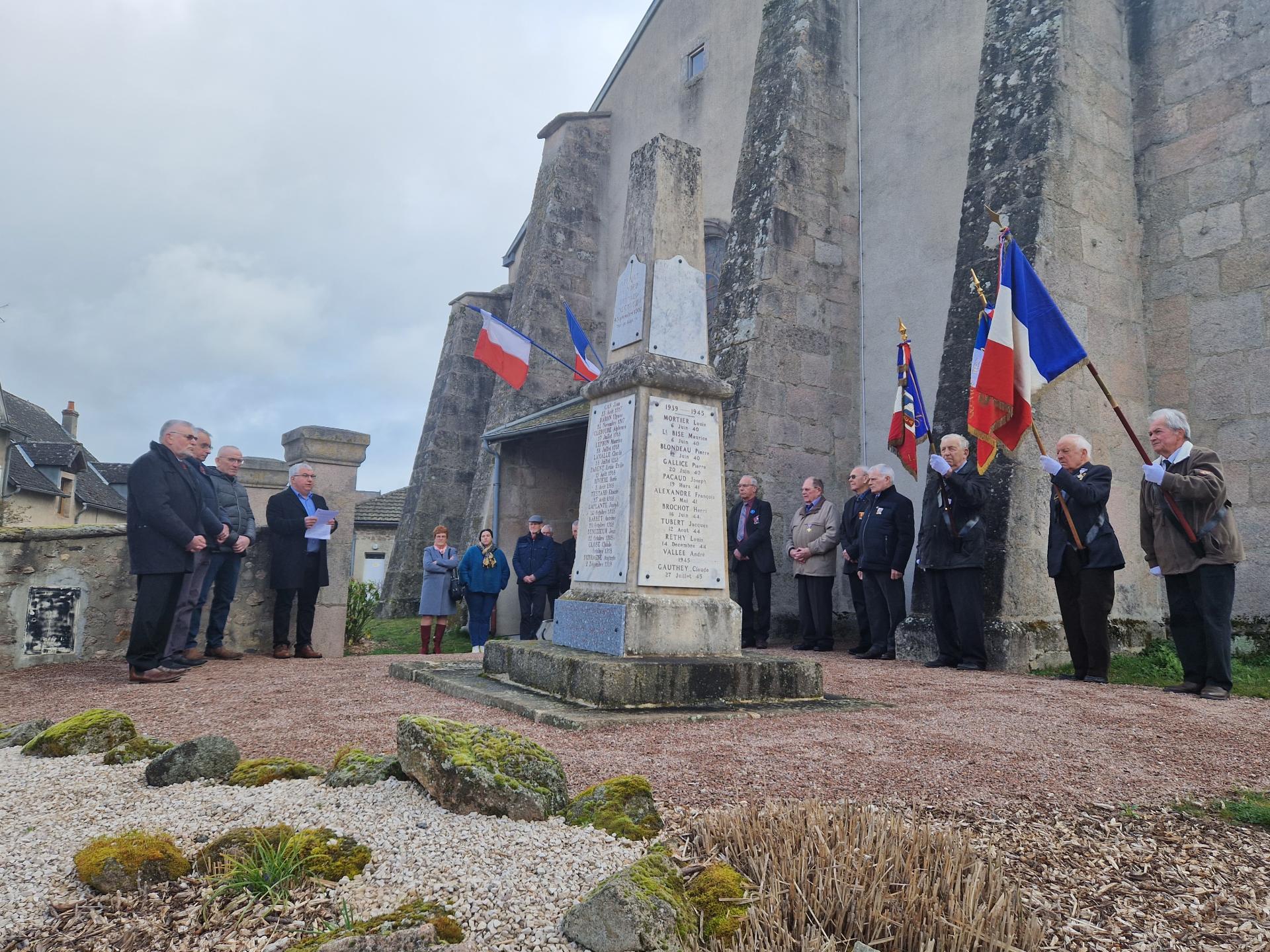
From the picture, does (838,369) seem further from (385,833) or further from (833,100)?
(385,833)

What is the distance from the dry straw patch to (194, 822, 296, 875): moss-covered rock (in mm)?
1113

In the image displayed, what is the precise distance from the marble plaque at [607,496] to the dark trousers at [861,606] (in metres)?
3.64

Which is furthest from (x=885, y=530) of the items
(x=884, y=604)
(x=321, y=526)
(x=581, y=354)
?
(x=581, y=354)

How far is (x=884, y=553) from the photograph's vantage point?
7.64 metres

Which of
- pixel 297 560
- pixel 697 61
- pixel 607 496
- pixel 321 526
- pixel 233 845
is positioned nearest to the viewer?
pixel 233 845

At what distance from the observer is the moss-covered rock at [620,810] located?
234 cm

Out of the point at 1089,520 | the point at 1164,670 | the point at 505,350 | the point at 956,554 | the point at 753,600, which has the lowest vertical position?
the point at 1164,670

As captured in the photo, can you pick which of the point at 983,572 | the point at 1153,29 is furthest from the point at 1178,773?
the point at 1153,29

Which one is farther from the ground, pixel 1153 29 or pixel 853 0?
pixel 853 0

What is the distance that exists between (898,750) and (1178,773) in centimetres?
109

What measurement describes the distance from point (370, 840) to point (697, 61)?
537 inches

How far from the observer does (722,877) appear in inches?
78.0

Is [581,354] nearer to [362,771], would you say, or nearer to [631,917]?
[362,771]

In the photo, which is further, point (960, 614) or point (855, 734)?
point (960, 614)
